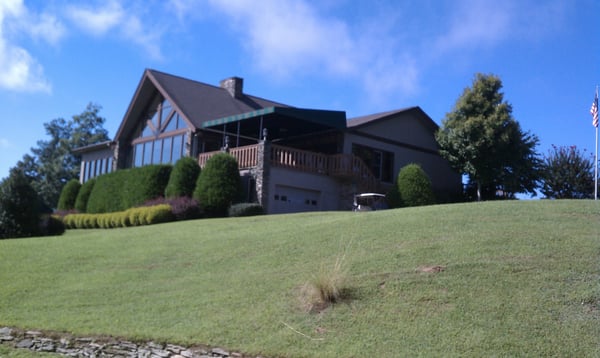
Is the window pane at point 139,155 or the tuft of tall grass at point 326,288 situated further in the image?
the window pane at point 139,155

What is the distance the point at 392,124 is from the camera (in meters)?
31.3

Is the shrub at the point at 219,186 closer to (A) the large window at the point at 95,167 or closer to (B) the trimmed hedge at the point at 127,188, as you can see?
(B) the trimmed hedge at the point at 127,188

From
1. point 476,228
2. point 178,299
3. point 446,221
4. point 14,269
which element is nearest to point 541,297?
point 476,228

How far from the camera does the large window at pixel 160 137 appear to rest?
31328 millimetres

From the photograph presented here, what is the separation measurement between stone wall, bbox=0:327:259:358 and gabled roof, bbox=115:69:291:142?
19.3 metres

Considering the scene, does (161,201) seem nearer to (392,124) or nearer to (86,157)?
(392,124)

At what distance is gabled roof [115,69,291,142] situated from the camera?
31094 millimetres

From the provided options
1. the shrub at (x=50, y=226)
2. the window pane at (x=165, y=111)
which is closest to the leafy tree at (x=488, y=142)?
the window pane at (x=165, y=111)

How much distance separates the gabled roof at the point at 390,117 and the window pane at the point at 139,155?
1164 centimetres

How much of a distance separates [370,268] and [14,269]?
31.8 ft

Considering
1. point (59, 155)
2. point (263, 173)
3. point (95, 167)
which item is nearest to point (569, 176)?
point (263, 173)

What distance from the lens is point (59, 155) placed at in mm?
62594

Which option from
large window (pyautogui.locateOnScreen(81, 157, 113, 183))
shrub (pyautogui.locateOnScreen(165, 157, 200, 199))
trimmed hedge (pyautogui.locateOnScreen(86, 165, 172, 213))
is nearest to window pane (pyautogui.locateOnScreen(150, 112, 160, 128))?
trimmed hedge (pyautogui.locateOnScreen(86, 165, 172, 213))

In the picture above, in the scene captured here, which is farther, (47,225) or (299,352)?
(47,225)
